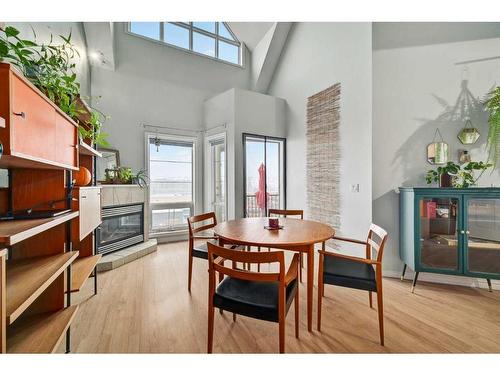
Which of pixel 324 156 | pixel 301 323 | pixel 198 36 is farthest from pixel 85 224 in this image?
pixel 198 36

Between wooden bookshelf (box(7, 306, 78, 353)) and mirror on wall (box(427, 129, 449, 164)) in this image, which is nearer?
wooden bookshelf (box(7, 306, 78, 353))

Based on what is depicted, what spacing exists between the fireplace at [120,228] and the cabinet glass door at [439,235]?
3817mm

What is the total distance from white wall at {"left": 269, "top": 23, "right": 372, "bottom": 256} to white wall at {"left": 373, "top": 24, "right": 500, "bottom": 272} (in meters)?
0.12

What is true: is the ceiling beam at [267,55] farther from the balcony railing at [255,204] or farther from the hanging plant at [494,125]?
the hanging plant at [494,125]

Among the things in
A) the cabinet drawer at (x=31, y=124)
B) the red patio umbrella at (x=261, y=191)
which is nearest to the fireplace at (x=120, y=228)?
the red patio umbrella at (x=261, y=191)

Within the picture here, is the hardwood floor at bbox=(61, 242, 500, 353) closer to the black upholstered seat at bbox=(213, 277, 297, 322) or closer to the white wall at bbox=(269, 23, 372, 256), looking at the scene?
the black upholstered seat at bbox=(213, 277, 297, 322)

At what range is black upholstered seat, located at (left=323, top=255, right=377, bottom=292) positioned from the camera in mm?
1617

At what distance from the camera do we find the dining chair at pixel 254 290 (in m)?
1.29

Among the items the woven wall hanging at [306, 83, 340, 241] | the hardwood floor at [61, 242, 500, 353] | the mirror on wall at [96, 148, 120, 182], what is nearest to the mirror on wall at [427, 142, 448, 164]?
the woven wall hanging at [306, 83, 340, 241]
